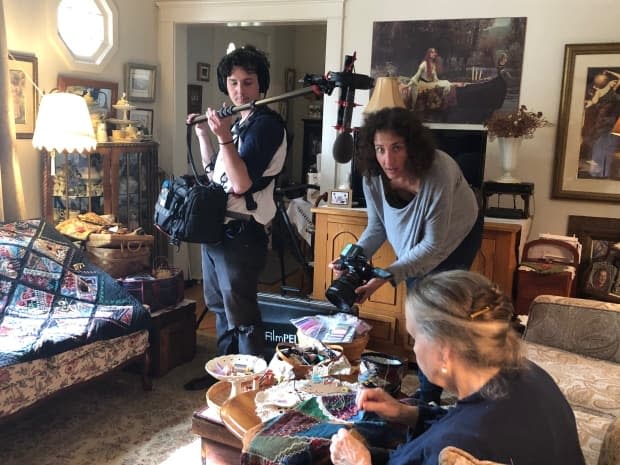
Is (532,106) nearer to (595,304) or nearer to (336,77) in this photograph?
(595,304)

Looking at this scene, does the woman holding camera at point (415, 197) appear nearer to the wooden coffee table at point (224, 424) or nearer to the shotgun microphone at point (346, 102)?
the shotgun microphone at point (346, 102)

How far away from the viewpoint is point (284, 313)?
2896mm

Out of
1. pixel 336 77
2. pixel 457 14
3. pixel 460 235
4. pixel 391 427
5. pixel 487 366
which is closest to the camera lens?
pixel 487 366

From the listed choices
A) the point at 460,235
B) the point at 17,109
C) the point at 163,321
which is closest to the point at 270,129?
the point at 460,235

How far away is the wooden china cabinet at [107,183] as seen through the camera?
130 inches

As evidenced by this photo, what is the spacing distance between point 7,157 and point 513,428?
270cm

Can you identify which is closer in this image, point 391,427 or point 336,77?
point 391,427

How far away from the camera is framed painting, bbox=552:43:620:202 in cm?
303

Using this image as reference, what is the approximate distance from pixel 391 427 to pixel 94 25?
3.15 meters

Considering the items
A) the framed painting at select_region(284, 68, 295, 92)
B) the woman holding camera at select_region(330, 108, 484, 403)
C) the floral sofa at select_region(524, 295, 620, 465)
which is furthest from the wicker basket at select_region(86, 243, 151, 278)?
the framed painting at select_region(284, 68, 295, 92)

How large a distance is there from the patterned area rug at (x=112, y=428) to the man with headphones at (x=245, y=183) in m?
0.44

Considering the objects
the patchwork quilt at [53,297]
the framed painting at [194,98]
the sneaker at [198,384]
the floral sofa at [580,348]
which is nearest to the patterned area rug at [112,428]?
the sneaker at [198,384]

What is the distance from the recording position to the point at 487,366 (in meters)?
1.08

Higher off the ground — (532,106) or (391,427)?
(532,106)
